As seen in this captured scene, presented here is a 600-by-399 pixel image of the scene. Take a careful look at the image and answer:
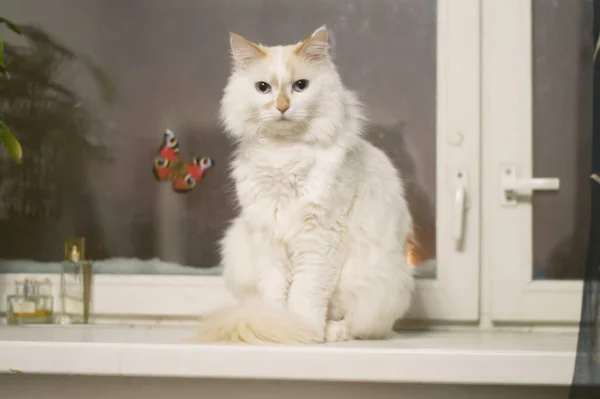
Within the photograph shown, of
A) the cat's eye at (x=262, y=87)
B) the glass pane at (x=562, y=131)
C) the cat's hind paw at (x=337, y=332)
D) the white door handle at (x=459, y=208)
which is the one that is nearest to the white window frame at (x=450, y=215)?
the white door handle at (x=459, y=208)

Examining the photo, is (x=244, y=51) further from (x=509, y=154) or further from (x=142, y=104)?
(x=509, y=154)

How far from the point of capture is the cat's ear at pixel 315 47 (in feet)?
3.86

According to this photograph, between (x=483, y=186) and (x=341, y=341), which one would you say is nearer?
(x=341, y=341)

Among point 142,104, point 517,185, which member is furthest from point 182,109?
point 517,185

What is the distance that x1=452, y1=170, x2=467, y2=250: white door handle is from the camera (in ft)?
4.43

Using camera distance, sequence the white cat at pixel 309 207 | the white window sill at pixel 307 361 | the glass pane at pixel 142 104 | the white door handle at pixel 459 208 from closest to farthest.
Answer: the white window sill at pixel 307 361 → the white cat at pixel 309 207 → the white door handle at pixel 459 208 → the glass pane at pixel 142 104

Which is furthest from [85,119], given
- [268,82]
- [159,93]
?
[268,82]

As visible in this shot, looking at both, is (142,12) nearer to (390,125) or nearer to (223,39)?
(223,39)

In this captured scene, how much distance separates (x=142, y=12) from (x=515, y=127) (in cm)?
80

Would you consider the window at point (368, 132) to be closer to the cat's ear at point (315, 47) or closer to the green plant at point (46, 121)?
the green plant at point (46, 121)

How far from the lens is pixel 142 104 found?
Answer: 152 centimetres

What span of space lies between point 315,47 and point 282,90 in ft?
0.32

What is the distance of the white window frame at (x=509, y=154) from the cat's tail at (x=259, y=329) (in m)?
0.48

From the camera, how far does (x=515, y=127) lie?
141 cm
